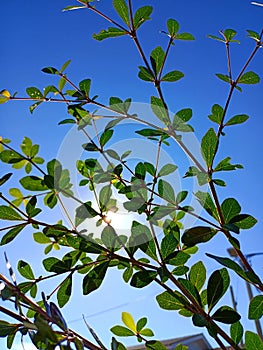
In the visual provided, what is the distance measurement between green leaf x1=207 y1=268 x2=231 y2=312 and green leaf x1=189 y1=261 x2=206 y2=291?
0.04 m

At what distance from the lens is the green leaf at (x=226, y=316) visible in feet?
2.06

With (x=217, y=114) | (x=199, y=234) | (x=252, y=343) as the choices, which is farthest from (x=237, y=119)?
(x=252, y=343)

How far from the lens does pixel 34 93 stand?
0.95 m

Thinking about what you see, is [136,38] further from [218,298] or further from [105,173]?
[218,298]

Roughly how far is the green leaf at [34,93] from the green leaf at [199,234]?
0.47m

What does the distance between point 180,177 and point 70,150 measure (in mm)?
199

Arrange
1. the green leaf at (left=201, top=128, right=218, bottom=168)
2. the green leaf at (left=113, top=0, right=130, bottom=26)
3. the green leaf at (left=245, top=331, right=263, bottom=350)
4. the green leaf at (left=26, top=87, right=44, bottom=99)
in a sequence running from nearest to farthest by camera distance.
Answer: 1. the green leaf at (left=245, top=331, right=263, bottom=350)
2. the green leaf at (left=201, top=128, right=218, bottom=168)
3. the green leaf at (left=113, top=0, right=130, bottom=26)
4. the green leaf at (left=26, top=87, right=44, bottom=99)

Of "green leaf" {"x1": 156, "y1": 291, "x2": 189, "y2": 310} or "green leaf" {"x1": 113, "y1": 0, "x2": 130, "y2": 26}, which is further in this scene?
"green leaf" {"x1": 113, "y1": 0, "x2": 130, "y2": 26}

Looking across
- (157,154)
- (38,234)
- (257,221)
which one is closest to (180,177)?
(157,154)

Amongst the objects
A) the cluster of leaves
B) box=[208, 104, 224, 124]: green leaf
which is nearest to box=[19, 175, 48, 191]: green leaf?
the cluster of leaves

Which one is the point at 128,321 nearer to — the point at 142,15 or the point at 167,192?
the point at 167,192

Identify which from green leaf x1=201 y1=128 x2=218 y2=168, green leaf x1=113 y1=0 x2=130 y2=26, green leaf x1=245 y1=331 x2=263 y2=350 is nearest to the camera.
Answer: green leaf x1=245 y1=331 x2=263 y2=350

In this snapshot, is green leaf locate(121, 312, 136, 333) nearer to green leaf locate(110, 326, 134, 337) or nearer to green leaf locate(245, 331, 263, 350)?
green leaf locate(110, 326, 134, 337)

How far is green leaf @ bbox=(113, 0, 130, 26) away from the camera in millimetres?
808
